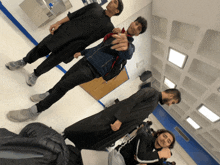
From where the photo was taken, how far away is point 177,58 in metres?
1.91

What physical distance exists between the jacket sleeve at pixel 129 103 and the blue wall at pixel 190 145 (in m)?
3.09

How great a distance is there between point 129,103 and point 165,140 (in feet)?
2.40

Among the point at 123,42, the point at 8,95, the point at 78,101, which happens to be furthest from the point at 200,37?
the point at 8,95

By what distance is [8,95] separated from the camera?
1.20 m

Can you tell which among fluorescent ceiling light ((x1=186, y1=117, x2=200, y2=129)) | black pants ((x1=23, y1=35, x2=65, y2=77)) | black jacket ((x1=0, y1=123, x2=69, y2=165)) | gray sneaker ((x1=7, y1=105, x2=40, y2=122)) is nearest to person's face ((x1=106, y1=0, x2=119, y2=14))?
black pants ((x1=23, y1=35, x2=65, y2=77))

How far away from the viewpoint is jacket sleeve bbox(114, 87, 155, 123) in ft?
3.09

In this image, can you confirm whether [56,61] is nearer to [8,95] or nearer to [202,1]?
[8,95]

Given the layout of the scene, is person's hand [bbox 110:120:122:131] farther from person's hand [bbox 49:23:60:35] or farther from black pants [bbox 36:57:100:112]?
person's hand [bbox 49:23:60:35]

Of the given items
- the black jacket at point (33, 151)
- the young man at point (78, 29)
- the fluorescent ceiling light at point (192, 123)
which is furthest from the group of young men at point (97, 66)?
the fluorescent ceiling light at point (192, 123)

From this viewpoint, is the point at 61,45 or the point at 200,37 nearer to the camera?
the point at 61,45

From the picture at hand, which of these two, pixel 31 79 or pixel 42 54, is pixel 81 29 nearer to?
pixel 42 54

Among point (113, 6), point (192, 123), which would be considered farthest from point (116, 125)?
point (192, 123)

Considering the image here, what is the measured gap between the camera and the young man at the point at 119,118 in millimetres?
954

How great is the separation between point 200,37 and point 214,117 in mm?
1567
